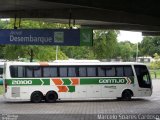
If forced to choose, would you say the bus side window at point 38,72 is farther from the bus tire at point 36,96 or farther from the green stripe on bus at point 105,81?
the green stripe on bus at point 105,81

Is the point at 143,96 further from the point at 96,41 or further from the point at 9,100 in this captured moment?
the point at 96,41

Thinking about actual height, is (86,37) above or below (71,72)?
above

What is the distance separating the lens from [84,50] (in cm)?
7806

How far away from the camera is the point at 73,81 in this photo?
32219 mm

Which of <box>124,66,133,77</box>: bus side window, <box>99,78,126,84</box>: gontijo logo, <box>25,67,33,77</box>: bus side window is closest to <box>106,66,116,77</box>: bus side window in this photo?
<box>99,78,126,84</box>: gontijo logo

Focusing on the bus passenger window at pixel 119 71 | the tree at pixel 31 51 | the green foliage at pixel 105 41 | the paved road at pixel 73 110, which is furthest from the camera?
the green foliage at pixel 105 41

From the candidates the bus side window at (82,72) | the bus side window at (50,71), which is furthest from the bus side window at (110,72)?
the bus side window at (50,71)

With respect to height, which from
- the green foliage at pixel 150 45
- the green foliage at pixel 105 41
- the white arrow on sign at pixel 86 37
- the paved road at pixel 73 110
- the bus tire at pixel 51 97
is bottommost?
the paved road at pixel 73 110

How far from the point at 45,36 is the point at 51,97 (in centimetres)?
992

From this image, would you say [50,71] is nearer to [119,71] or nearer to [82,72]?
[82,72]

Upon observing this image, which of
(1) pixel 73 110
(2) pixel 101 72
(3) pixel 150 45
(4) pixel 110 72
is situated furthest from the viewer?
(3) pixel 150 45

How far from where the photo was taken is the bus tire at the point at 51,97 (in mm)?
31672

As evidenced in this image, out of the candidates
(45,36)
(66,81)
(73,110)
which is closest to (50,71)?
(66,81)

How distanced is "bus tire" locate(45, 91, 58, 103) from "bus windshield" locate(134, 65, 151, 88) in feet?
21.1
